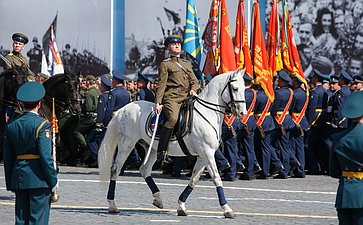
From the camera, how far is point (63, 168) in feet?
72.0

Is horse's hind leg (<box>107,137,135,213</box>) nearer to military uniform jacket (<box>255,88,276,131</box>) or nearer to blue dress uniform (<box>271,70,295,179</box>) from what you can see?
military uniform jacket (<box>255,88,276,131</box>)

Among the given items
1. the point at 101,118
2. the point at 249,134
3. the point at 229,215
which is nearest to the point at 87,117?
the point at 101,118

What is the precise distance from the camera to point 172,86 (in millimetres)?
14734

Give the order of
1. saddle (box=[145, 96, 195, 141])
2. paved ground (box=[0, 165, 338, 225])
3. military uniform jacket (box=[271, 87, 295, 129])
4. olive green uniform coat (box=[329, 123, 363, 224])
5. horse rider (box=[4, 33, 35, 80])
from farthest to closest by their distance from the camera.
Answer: military uniform jacket (box=[271, 87, 295, 129]), horse rider (box=[4, 33, 35, 80]), saddle (box=[145, 96, 195, 141]), paved ground (box=[0, 165, 338, 225]), olive green uniform coat (box=[329, 123, 363, 224])

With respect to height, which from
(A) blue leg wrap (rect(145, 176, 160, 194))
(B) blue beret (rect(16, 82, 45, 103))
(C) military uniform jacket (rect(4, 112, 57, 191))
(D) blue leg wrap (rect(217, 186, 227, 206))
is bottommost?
(A) blue leg wrap (rect(145, 176, 160, 194))

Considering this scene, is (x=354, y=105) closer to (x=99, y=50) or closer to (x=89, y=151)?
(x=89, y=151)

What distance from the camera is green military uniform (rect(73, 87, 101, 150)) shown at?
22.3 metres

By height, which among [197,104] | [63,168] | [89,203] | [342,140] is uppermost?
[342,140]

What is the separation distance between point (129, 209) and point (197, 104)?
176 cm

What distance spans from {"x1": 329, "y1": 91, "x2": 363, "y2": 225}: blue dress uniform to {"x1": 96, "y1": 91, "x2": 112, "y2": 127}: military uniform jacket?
11.2m

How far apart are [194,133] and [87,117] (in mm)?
8190

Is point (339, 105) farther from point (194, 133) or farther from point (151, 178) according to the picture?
point (151, 178)

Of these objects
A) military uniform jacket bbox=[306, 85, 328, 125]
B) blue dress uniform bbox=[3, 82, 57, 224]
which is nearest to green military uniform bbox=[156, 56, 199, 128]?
blue dress uniform bbox=[3, 82, 57, 224]

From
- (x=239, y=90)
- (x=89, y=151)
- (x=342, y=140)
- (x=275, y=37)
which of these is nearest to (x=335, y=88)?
(x=275, y=37)
